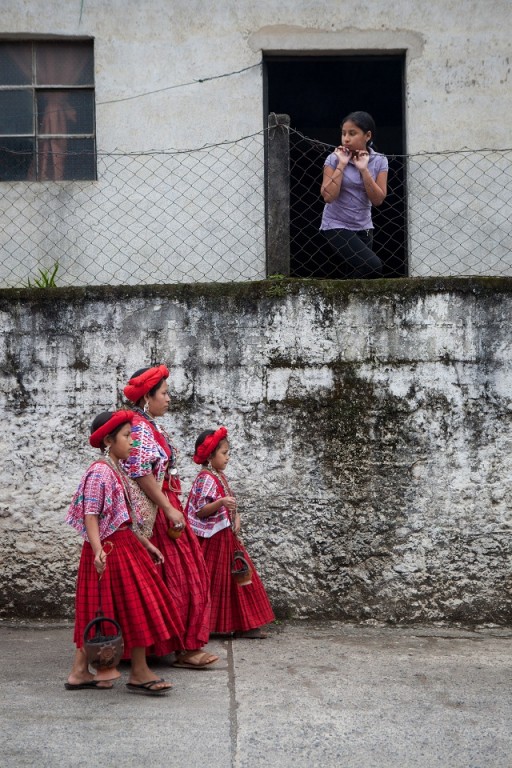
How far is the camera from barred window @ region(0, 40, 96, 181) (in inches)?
307

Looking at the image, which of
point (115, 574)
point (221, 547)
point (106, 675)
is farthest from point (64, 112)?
point (106, 675)

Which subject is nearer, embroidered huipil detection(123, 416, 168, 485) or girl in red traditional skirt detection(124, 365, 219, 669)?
embroidered huipil detection(123, 416, 168, 485)

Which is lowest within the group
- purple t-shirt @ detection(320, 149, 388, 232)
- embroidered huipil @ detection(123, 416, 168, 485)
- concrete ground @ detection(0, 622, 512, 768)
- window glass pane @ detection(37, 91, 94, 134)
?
concrete ground @ detection(0, 622, 512, 768)

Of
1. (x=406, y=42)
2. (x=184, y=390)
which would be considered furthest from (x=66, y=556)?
(x=406, y=42)

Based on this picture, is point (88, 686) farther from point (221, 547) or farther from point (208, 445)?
point (208, 445)

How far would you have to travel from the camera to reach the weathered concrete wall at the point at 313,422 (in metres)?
5.89

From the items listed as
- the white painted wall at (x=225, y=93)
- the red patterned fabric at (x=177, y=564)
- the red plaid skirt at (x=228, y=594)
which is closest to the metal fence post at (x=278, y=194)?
the white painted wall at (x=225, y=93)

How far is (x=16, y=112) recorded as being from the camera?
7.86 meters

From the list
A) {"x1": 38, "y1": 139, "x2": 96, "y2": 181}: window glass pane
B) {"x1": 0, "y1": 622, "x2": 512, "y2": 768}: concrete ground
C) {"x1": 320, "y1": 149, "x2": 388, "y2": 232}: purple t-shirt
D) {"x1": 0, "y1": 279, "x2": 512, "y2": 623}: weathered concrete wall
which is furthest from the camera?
{"x1": 38, "y1": 139, "x2": 96, "y2": 181}: window glass pane

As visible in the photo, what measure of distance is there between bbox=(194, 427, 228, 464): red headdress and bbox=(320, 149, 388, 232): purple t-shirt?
167 centimetres

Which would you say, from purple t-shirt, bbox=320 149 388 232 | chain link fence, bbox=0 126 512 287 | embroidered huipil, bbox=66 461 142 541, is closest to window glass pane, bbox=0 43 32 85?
chain link fence, bbox=0 126 512 287

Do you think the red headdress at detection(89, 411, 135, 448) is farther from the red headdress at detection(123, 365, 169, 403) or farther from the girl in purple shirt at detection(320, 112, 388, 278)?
the girl in purple shirt at detection(320, 112, 388, 278)

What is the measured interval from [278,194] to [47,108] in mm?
2603

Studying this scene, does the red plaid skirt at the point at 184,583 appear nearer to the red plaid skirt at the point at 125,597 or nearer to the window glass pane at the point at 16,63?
the red plaid skirt at the point at 125,597
